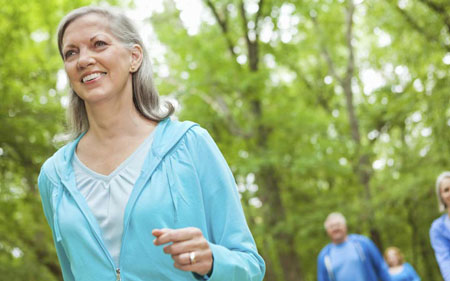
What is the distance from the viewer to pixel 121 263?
5.77 ft

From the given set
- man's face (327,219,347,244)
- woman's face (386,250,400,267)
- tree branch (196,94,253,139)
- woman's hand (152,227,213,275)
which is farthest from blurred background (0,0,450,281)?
woman's hand (152,227,213,275)

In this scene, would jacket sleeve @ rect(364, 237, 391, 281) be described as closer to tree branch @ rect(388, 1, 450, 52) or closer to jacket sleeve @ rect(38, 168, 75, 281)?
tree branch @ rect(388, 1, 450, 52)

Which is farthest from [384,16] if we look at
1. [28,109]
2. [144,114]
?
[144,114]

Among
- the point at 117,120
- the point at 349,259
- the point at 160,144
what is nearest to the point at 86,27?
the point at 117,120

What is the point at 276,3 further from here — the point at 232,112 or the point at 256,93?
the point at 232,112

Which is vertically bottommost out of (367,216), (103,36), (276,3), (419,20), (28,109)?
(367,216)

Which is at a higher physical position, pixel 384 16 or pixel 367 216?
pixel 384 16

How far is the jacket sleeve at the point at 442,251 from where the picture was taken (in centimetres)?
591

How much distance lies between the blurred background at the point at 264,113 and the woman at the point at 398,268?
102 inches

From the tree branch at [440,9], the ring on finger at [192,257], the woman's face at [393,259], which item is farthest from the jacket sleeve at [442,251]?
the tree branch at [440,9]

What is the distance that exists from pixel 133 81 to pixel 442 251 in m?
4.80

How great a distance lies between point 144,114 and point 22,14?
12.0 meters

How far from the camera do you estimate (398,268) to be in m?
11.5

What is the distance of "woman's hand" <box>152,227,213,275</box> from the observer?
1.46m
